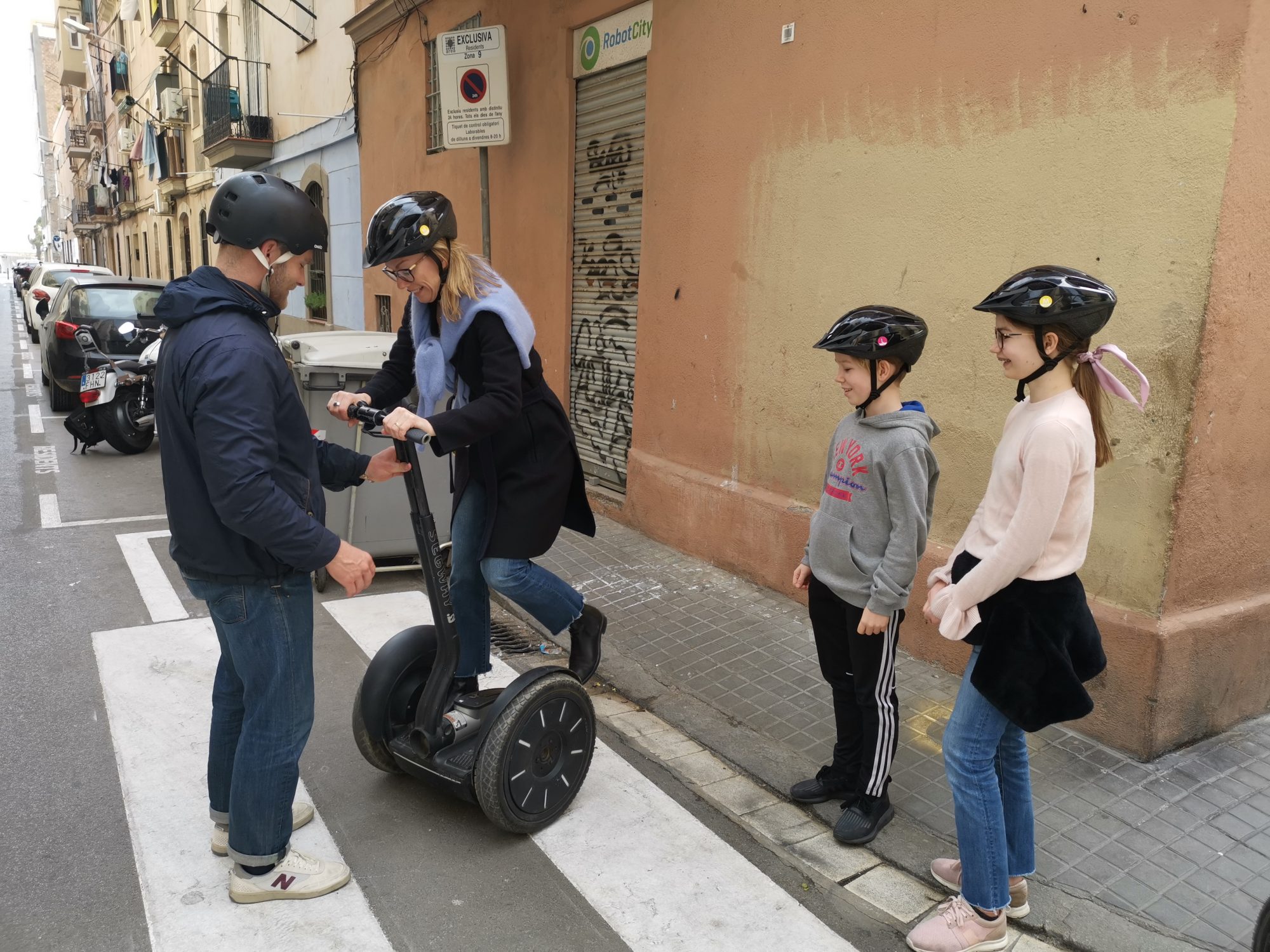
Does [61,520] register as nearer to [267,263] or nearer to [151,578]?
[151,578]

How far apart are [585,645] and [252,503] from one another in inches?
65.1

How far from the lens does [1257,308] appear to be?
11.4 feet

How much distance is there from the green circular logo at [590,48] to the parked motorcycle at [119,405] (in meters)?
4.97

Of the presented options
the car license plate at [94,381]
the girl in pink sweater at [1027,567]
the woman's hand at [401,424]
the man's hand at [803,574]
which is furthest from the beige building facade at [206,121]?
the girl in pink sweater at [1027,567]

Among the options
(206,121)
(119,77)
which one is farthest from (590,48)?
(119,77)

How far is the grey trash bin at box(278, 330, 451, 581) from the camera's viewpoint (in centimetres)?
558

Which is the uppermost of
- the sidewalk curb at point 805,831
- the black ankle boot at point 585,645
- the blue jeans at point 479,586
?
the blue jeans at point 479,586

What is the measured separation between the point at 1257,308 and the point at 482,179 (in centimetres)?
614

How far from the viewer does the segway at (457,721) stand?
9.48ft

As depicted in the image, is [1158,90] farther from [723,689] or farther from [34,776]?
[34,776]

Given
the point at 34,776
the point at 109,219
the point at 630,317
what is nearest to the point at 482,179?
the point at 630,317

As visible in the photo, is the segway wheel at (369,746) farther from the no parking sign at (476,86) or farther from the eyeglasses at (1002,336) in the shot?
the no parking sign at (476,86)

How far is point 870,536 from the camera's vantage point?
2.89m

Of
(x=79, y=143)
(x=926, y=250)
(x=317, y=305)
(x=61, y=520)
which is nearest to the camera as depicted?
(x=926, y=250)
